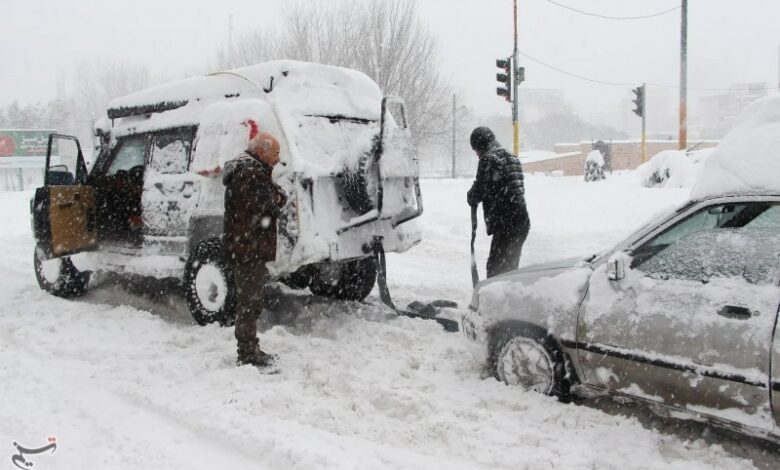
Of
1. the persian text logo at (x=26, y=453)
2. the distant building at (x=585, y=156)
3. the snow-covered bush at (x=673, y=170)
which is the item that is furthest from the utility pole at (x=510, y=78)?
the distant building at (x=585, y=156)

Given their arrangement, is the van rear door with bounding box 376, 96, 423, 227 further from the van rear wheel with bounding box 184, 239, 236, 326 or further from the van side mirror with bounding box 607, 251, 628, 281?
the van side mirror with bounding box 607, 251, 628, 281

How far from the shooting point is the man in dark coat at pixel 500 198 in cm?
548

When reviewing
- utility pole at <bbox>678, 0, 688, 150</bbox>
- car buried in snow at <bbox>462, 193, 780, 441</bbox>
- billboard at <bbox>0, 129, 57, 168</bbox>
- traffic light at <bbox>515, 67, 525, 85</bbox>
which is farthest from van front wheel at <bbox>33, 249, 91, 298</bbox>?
billboard at <bbox>0, 129, 57, 168</bbox>

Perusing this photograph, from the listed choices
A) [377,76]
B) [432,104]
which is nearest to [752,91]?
[432,104]

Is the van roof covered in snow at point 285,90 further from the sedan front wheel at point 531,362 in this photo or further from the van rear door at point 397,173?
the sedan front wheel at point 531,362

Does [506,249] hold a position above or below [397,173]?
below

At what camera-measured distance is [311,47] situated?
27828 millimetres

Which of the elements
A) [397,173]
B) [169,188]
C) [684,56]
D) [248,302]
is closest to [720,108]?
[684,56]

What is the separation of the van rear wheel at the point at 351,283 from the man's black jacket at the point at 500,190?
152 cm

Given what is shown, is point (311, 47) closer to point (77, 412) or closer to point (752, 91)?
point (77, 412)

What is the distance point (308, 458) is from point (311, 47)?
88.6ft

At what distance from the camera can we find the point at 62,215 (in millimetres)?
6258

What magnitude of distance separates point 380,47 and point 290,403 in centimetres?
2346

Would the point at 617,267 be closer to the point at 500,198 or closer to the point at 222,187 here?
the point at 500,198
